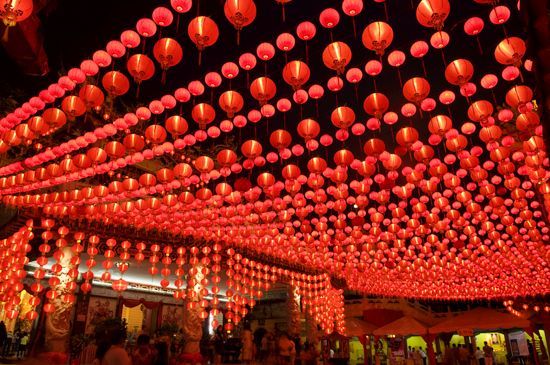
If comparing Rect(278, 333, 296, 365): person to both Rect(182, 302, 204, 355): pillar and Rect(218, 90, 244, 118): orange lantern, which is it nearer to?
Rect(182, 302, 204, 355): pillar

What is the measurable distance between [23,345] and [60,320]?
7114 millimetres

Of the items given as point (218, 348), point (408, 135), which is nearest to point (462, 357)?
point (218, 348)

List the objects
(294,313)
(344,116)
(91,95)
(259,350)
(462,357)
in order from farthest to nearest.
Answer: (294,313) → (462,357) → (259,350) → (344,116) → (91,95)

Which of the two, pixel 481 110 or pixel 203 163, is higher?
pixel 481 110

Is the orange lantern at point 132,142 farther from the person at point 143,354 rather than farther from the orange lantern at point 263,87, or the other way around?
the person at point 143,354

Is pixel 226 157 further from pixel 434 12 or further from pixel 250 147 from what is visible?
pixel 434 12

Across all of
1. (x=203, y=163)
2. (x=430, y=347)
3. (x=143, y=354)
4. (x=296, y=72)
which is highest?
(x=296, y=72)

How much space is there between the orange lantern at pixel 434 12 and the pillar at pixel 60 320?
11949 millimetres

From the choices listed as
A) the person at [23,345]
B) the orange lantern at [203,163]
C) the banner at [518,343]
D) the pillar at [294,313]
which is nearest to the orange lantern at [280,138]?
the orange lantern at [203,163]

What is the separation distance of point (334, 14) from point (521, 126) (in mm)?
3575

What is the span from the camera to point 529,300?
2705 centimetres

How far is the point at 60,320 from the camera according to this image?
11656 mm

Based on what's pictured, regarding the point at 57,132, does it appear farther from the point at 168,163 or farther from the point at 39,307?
the point at 39,307

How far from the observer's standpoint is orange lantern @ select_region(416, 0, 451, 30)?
4.40 metres
